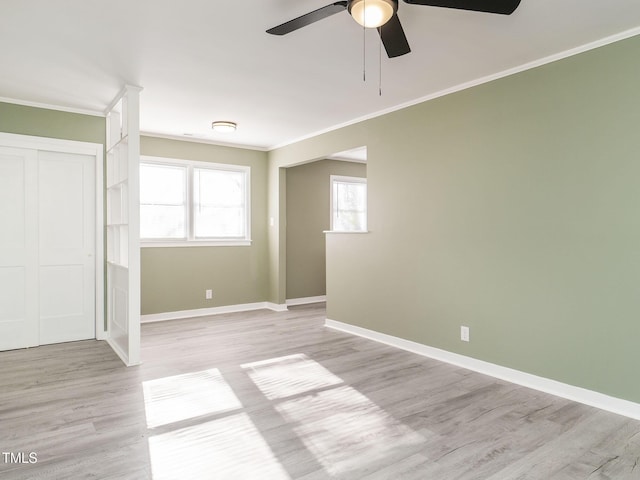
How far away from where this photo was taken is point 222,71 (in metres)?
3.43

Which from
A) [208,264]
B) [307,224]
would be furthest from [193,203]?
[307,224]

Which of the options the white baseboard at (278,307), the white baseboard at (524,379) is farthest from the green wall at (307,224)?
the white baseboard at (524,379)

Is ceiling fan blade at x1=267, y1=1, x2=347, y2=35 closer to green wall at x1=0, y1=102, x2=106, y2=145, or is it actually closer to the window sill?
green wall at x1=0, y1=102, x2=106, y2=145

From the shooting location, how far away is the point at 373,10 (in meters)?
1.95

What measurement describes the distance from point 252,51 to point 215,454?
266cm

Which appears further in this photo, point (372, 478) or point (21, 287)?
point (21, 287)

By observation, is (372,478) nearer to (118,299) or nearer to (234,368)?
(234,368)

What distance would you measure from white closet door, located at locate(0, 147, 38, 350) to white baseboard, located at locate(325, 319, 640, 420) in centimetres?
366

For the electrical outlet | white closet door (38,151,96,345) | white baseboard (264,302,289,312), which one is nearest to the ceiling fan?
the electrical outlet

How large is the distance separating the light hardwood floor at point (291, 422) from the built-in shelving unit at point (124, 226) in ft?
1.09

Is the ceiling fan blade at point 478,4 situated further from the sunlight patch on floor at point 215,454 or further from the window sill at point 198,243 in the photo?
the window sill at point 198,243

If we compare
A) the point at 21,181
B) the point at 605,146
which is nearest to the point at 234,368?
the point at 21,181

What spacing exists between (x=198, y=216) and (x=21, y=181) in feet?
7.30

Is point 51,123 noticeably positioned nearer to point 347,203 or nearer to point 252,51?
point 252,51
